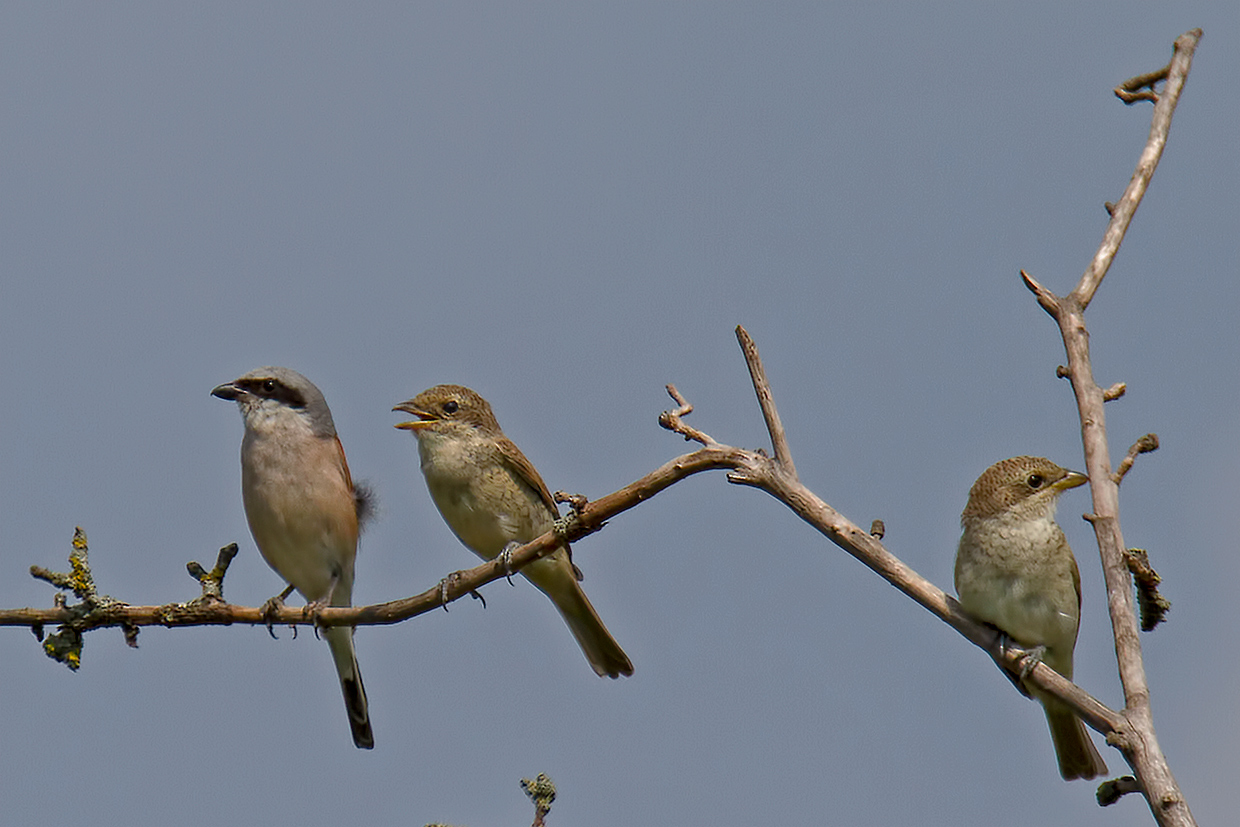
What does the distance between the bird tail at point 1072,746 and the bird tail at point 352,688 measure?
464 cm

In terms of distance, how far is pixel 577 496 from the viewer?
5.91 meters

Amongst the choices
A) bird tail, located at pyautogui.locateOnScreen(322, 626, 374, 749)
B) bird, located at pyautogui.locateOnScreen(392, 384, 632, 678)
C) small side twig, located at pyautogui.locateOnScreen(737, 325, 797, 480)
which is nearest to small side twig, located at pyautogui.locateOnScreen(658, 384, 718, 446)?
small side twig, located at pyautogui.locateOnScreen(737, 325, 797, 480)

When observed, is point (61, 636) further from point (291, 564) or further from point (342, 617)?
point (291, 564)

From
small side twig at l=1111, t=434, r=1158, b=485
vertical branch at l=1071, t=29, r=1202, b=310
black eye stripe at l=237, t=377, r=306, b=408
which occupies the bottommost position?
small side twig at l=1111, t=434, r=1158, b=485

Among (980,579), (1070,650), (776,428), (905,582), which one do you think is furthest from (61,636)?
(1070,650)

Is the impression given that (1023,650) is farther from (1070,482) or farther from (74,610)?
(74,610)

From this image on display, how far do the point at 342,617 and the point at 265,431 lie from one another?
2988 millimetres

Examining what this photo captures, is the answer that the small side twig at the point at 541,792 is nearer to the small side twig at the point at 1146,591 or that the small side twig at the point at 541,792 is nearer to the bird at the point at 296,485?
the small side twig at the point at 1146,591

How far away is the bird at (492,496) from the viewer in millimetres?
9320

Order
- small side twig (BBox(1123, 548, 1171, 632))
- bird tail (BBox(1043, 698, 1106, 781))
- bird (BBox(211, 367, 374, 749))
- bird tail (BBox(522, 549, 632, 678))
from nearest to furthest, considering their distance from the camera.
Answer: small side twig (BBox(1123, 548, 1171, 632)), bird tail (BBox(1043, 698, 1106, 781)), bird (BBox(211, 367, 374, 749)), bird tail (BBox(522, 549, 632, 678))

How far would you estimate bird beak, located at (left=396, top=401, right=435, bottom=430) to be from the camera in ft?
31.7

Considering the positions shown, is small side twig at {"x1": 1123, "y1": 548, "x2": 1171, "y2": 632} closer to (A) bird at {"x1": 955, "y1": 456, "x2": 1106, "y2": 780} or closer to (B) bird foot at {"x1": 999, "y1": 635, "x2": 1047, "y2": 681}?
(B) bird foot at {"x1": 999, "y1": 635, "x2": 1047, "y2": 681}

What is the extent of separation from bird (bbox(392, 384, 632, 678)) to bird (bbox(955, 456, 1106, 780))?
9.39 ft

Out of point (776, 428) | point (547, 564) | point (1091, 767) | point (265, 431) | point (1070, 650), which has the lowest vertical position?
point (1091, 767)
